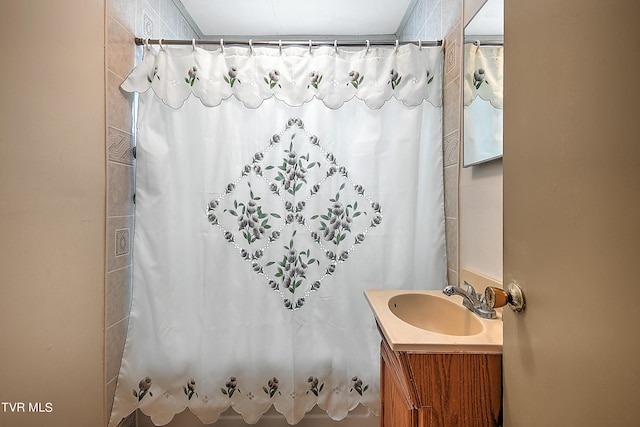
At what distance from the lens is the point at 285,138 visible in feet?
5.30

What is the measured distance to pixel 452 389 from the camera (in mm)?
819

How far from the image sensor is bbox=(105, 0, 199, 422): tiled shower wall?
1.45 m

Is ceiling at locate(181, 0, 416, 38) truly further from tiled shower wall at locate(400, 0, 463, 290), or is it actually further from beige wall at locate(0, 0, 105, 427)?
beige wall at locate(0, 0, 105, 427)

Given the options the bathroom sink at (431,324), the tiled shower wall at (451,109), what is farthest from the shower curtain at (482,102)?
the bathroom sink at (431,324)

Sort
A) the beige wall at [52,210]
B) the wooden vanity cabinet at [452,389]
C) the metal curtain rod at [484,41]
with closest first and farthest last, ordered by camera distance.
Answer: the wooden vanity cabinet at [452,389], the beige wall at [52,210], the metal curtain rod at [484,41]

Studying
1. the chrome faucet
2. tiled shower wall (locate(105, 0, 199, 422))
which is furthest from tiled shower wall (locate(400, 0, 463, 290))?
tiled shower wall (locate(105, 0, 199, 422))

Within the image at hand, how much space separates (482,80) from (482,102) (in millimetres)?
82

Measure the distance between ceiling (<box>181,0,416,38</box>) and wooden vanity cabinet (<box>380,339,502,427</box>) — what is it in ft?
6.85

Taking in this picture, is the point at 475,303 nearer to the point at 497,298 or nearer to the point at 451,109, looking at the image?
the point at 497,298

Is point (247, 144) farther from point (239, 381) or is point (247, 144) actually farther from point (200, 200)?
point (239, 381)

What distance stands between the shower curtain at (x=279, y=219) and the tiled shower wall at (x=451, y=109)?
0.05 m

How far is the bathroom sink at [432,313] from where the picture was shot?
1150 millimetres

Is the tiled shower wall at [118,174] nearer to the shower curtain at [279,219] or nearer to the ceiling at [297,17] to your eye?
the shower curtain at [279,219]

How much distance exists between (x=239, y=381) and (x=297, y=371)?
0.96ft
